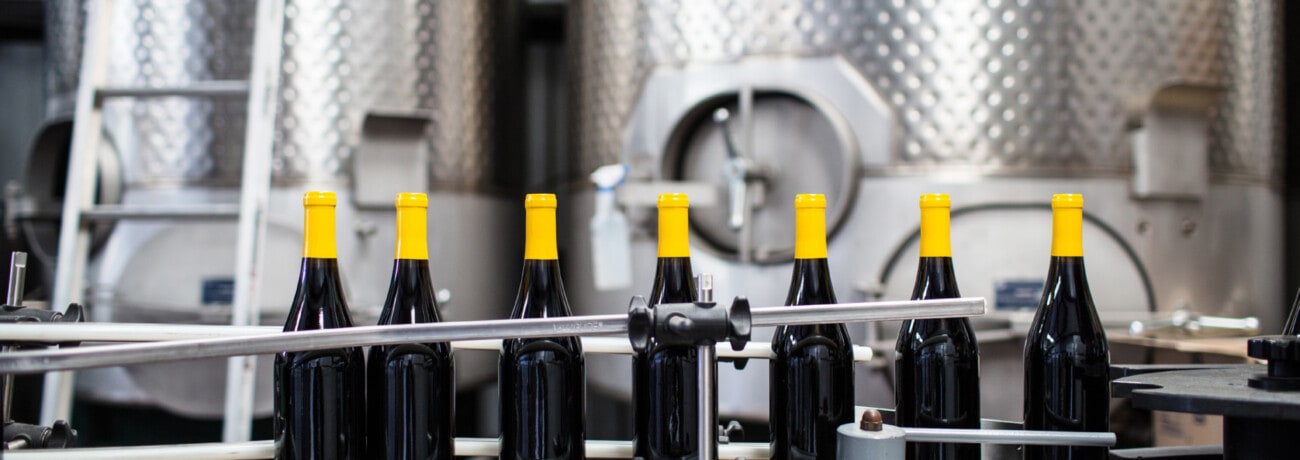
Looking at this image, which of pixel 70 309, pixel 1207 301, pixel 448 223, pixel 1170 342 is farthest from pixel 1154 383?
pixel 448 223

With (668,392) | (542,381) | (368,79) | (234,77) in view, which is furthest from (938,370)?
(234,77)

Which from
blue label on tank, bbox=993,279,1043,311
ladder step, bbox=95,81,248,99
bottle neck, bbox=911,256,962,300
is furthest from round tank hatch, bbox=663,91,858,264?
bottle neck, bbox=911,256,962,300

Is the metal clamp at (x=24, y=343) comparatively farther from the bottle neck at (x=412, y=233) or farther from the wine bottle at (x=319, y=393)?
the bottle neck at (x=412, y=233)

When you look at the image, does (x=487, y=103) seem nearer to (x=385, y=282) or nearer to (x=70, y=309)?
(x=385, y=282)

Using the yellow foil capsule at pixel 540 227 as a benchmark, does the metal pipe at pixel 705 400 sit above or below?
below

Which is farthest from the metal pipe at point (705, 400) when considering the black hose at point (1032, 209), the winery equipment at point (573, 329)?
the black hose at point (1032, 209)

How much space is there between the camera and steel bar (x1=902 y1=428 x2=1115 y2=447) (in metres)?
0.78

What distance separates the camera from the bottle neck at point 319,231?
0.81 meters

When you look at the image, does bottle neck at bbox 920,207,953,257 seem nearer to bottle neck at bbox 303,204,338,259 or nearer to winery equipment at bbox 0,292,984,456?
winery equipment at bbox 0,292,984,456

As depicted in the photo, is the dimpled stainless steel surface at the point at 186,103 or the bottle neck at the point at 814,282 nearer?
the bottle neck at the point at 814,282

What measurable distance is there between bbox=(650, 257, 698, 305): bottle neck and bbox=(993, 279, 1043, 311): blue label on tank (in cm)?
128

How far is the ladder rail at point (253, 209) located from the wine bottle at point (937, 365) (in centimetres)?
126

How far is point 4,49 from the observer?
3232 mm

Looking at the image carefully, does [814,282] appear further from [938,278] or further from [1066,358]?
[1066,358]
